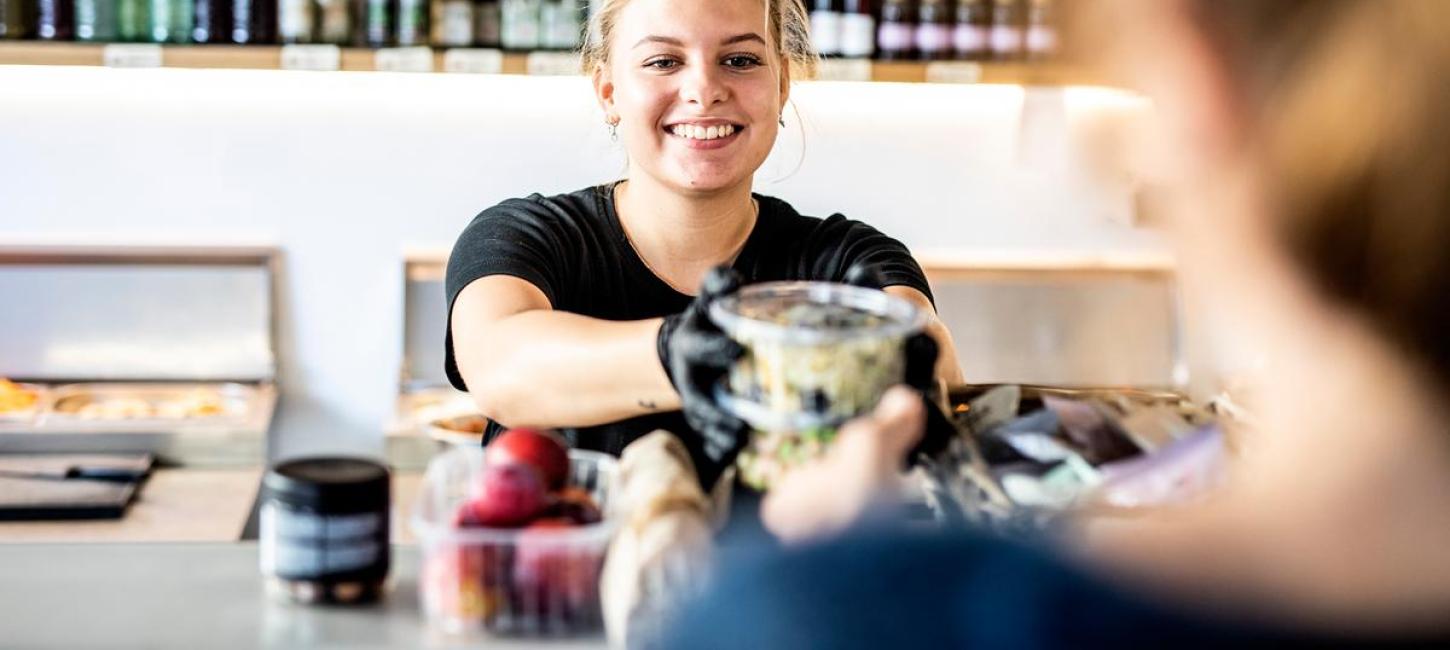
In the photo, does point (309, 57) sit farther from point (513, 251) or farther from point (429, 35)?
point (513, 251)

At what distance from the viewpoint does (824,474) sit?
0.98 meters

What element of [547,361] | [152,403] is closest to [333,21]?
[152,403]

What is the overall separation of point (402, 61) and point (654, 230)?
133 centimetres

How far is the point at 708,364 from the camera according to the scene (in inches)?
43.6

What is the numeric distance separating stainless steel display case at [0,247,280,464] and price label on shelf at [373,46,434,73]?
56 cm

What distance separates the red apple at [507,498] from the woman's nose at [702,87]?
777 millimetres

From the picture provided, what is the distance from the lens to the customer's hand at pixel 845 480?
38.0 inches

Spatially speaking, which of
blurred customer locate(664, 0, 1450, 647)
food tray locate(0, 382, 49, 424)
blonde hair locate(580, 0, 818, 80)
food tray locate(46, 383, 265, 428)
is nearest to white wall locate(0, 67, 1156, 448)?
food tray locate(46, 383, 265, 428)

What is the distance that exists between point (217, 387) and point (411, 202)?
1.93 ft

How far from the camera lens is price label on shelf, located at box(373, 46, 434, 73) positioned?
2.98m

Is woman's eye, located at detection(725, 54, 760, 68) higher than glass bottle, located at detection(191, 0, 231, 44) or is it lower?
lower

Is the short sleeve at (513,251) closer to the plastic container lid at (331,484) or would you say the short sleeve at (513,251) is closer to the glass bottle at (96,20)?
the plastic container lid at (331,484)

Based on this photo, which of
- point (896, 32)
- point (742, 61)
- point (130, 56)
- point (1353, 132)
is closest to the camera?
point (1353, 132)

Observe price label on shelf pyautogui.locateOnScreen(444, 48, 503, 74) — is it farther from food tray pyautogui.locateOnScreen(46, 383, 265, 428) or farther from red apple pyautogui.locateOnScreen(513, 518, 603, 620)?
red apple pyautogui.locateOnScreen(513, 518, 603, 620)
